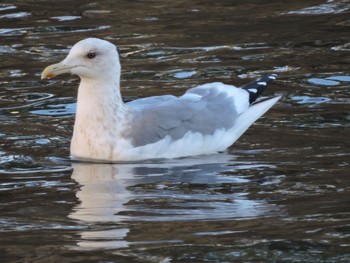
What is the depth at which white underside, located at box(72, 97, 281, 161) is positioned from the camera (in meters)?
10.5

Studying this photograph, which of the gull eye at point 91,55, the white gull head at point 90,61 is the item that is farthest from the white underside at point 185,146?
the gull eye at point 91,55

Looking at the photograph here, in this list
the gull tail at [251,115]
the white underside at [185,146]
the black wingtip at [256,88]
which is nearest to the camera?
the white underside at [185,146]

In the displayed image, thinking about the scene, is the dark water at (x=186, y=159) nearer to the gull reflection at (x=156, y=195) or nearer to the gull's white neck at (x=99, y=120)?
the gull reflection at (x=156, y=195)

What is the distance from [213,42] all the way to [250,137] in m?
4.10

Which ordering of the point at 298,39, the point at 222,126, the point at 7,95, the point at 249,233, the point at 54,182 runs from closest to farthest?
the point at 249,233, the point at 54,182, the point at 222,126, the point at 7,95, the point at 298,39

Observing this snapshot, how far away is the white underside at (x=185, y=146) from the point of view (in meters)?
10.5

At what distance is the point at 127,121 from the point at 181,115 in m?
0.47

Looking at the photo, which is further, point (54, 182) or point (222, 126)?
point (222, 126)

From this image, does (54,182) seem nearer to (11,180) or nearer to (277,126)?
(11,180)

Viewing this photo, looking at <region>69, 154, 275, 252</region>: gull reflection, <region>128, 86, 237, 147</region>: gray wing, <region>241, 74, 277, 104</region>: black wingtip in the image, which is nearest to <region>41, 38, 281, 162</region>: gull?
<region>128, 86, 237, 147</region>: gray wing

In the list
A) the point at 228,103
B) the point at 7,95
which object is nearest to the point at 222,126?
the point at 228,103

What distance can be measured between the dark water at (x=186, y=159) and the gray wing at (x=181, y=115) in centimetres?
26

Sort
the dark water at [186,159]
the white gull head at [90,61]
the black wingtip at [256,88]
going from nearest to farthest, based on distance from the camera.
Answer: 1. the dark water at [186,159]
2. the white gull head at [90,61]
3. the black wingtip at [256,88]

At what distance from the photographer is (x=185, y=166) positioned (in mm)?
10297
